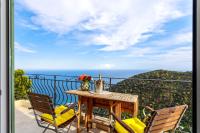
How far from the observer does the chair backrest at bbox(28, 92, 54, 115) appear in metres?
2.67

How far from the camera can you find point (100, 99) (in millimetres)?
3186

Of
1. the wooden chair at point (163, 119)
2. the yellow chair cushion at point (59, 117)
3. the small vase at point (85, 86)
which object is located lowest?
the yellow chair cushion at point (59, 117)

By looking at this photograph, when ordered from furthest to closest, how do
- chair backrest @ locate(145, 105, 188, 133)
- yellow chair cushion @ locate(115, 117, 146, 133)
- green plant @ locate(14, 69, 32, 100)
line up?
green plant @ locate(14, 69, 32, 100) → yellow chair cushion @ locate(115, 117, 146, 133) → chair backrest @ locate(145, 105, 188, 133)

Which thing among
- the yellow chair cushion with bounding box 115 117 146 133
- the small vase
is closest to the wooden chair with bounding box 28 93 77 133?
the small vase

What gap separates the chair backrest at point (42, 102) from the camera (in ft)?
8.77

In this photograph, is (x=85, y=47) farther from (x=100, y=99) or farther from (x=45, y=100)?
(x=45, y=100)

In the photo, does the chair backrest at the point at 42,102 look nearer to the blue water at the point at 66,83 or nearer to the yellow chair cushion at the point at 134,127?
the yellow chair cushion at the point at 134,127

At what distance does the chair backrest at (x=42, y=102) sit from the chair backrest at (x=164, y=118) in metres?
1.21

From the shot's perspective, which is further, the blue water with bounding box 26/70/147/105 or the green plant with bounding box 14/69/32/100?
the green plant with bounding box 14/69/32/100

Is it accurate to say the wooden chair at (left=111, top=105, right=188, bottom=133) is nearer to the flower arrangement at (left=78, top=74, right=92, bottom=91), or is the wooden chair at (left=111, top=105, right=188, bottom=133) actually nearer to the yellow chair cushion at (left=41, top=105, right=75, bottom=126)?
the yellow chair cushion at (left=41, top=105, right=75, bottom=126)

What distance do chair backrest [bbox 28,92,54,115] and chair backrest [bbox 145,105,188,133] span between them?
1.21m

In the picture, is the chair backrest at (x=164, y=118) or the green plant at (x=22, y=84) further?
the green plant at (x=22, y=84)

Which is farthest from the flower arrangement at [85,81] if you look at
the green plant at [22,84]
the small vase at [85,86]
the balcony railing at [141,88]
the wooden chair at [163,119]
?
the green plant at [22,84]

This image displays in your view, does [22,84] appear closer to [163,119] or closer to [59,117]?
[59,117]
